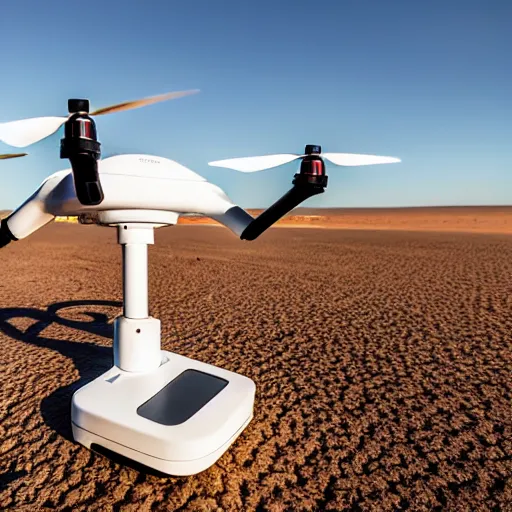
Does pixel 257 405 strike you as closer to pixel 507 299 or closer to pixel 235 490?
pixel 235 490

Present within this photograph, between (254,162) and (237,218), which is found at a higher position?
(254,162)

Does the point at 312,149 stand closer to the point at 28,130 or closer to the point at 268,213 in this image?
the point at 268,213

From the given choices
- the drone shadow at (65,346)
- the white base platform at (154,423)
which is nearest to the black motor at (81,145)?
the white base platform at (154,423)

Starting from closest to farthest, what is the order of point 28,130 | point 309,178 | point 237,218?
point 28,130, point 309,178, point 237,218

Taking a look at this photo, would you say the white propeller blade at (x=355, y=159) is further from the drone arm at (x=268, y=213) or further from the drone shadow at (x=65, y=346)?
the drone shadow at (x=65, y=346)

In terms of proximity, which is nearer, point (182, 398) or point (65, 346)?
point (182, 398)

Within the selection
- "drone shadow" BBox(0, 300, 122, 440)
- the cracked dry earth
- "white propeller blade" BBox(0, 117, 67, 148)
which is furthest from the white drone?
"drone shadow" BBox(0, 300, 122, 440)

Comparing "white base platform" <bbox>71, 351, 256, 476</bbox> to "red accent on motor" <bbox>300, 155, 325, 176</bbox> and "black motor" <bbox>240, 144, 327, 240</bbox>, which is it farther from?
"red accent on motor" <bbox>300, 155, 325, 176</bbox>

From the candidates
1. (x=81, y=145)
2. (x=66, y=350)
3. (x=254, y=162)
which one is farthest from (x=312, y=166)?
(x=66, y=350)
